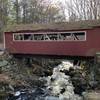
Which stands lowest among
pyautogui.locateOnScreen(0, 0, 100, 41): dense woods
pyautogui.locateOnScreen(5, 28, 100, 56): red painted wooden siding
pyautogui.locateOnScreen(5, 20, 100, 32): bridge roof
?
pyautogui.locateOnScreen(5, 28, 100, 56): red painted wooden siding

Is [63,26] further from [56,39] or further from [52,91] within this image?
[52,91]

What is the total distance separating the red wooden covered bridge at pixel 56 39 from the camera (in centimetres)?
1861

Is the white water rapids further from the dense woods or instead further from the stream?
the dense woods

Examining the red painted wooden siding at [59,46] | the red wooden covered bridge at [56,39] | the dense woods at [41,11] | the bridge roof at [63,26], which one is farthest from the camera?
the dense woods at [41,11]

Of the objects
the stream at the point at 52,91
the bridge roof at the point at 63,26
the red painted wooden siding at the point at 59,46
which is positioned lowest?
the stream at the point at 52,91

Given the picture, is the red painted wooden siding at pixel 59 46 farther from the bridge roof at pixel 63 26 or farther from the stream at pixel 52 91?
the stream at pixel 52 91

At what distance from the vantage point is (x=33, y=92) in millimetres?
17703

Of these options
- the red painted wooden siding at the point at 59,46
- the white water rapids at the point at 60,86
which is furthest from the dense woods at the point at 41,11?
the white water rapids at the point at 60,86

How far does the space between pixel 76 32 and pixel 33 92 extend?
5225 mm

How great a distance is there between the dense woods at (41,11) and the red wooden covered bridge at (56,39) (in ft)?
55.3

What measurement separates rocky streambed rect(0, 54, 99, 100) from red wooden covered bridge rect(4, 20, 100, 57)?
1.71m

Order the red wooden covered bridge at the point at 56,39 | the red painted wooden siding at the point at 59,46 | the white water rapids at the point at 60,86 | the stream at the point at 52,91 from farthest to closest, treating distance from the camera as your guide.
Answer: the red wooden covered bridge at the point at 56,39 → the red painted wooden siding at the point at 59,46 → the white water rapids at the point at 60,86 → the stream at the point at 52,91

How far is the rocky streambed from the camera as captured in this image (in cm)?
1711

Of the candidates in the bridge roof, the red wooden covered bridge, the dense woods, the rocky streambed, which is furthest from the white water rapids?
the dense woods
